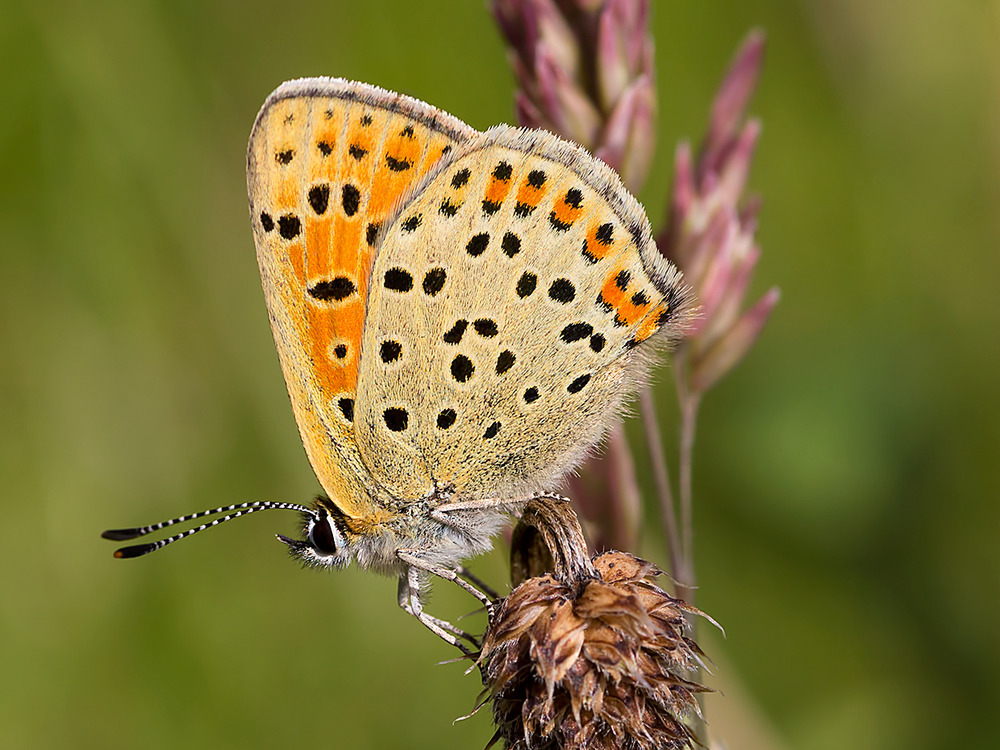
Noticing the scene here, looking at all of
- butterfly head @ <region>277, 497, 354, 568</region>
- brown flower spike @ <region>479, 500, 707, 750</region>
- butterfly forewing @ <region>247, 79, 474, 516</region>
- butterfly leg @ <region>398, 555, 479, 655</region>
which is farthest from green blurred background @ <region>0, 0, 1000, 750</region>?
brown flower spike @ <region>479, 500, 707, 750</region>

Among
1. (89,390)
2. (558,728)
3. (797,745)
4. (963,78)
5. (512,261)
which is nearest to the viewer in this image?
(558,728)

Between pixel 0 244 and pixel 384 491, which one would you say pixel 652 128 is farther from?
pixel 0 244

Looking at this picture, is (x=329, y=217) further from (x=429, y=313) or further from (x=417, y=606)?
(x=417, y=606)

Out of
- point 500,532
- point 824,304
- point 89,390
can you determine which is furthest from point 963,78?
point 89,390

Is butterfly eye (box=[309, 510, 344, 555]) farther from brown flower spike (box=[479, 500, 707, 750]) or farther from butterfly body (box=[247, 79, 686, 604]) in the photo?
brown flower spike (box=[479, 500, 707, 750])

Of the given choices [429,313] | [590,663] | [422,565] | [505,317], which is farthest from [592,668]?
[429,313]

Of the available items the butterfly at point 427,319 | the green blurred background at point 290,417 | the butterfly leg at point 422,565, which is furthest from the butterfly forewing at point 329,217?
the green blurred background at point 290,417
